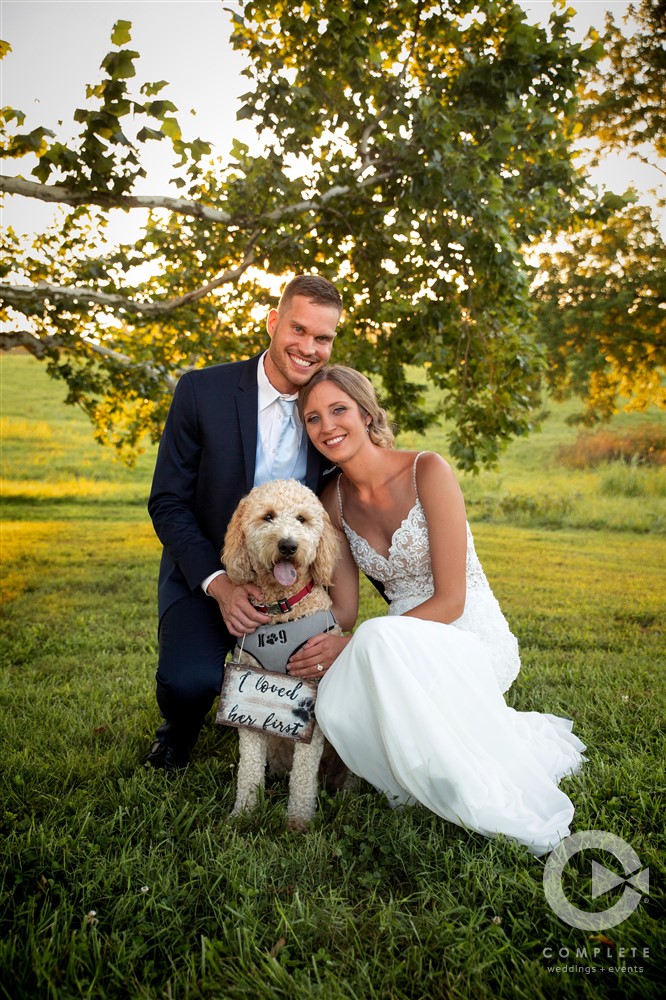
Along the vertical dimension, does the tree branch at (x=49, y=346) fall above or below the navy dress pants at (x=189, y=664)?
above

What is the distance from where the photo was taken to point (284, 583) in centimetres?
277

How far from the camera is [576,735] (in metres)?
3.43

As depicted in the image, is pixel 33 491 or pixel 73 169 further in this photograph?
pixel 33 491

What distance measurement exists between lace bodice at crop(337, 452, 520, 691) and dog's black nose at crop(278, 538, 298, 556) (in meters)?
0.63

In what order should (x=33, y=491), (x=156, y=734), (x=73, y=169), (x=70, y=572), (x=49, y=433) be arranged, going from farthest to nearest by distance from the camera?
(x=49, y=433)
(x=33, y=491)
(x=70, y=572)
(x=73, y=169)
(x=156, y=734)

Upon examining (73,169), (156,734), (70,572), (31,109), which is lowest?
(70,572)

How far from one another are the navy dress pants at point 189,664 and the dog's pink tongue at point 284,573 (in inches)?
27.4

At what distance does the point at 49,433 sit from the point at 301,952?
11.4 metres

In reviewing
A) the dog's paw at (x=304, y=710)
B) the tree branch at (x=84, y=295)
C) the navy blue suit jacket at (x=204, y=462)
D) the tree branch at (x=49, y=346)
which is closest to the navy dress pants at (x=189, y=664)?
the navy blue suit jacket at (x=204, y=462)

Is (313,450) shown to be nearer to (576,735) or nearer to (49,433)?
(576,735)

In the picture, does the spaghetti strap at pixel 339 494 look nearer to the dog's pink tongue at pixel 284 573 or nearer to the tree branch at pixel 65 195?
the dog's pink tongue at pixel 284 573

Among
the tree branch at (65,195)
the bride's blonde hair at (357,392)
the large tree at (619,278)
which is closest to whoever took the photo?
the bride's blonde hair at (357,392)

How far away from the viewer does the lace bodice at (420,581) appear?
3154mm

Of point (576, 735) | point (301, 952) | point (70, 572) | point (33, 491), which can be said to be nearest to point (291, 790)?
point (301, 952)
